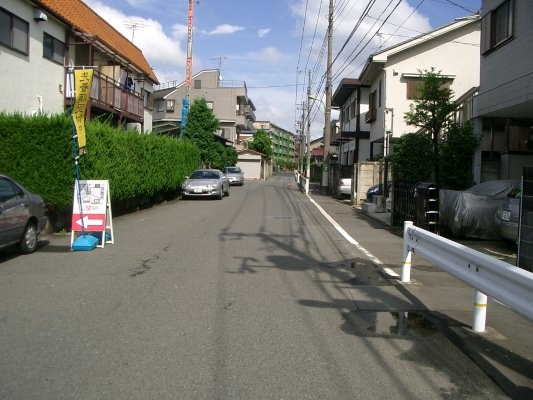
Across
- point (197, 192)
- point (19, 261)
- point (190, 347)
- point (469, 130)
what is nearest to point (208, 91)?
point (197, 192)

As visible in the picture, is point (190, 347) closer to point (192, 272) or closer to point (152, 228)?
point (192, 272)

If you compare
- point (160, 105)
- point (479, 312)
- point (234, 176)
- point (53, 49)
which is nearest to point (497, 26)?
point (479, 312)

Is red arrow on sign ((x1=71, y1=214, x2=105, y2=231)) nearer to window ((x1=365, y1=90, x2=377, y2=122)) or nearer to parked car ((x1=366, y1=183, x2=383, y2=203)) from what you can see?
parked car ((x1=366, y1=183, x2=383, y2=203))

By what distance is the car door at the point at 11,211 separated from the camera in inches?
337

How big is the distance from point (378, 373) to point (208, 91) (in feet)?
225

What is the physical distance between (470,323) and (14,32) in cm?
1665

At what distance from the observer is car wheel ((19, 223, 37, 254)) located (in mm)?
9457

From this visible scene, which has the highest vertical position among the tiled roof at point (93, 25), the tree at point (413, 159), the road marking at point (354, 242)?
the tiled roof at point (93, 25)

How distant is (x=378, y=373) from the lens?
14.3ft

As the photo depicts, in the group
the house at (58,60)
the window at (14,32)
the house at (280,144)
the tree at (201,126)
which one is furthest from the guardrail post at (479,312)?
the house at (280,144)

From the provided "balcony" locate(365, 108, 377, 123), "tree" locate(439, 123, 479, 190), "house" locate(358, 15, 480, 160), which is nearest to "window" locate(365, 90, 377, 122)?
"balcony" locate(365, 108, 377, 123)

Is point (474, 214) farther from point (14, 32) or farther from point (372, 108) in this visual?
point (372, 108)

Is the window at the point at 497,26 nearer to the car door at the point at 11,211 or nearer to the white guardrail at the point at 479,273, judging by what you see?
the white guardrail at the point at 479,273

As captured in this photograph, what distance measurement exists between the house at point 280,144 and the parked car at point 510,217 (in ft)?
388
